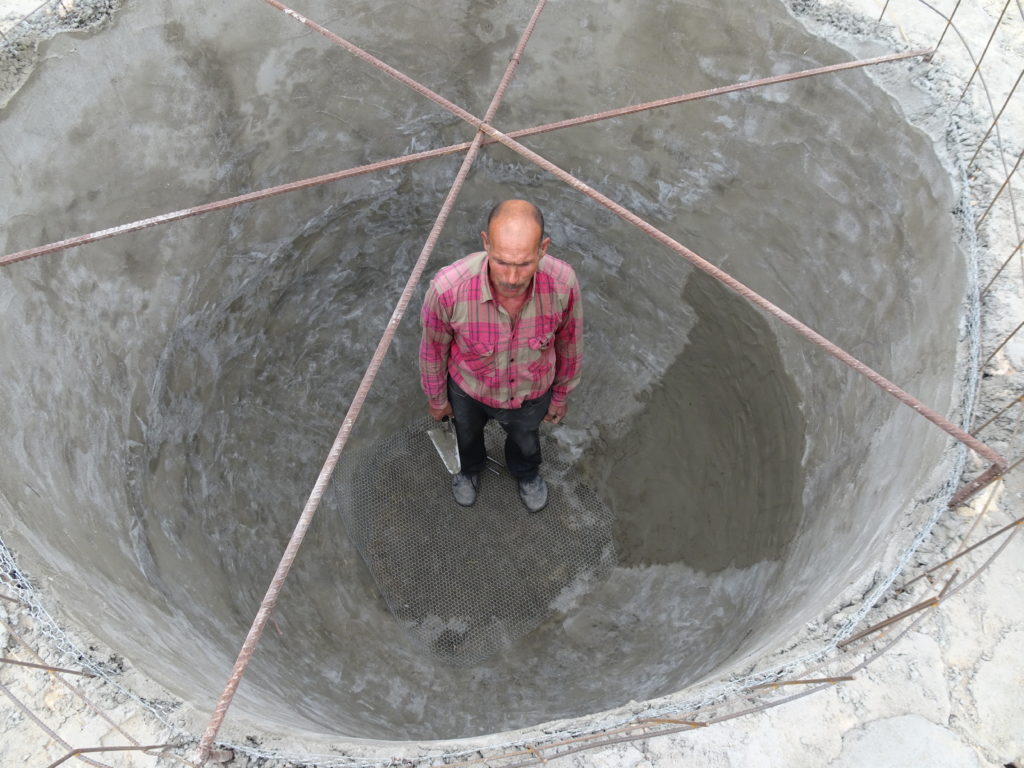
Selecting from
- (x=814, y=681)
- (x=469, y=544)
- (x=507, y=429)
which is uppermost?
(x=814, y=681)

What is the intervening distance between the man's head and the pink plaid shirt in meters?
0.22

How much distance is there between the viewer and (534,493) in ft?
13.2

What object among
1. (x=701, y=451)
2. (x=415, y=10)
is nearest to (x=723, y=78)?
(x=415, y=10)

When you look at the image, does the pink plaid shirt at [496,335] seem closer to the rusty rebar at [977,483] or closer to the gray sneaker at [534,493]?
the gray sneaker at [534,493]

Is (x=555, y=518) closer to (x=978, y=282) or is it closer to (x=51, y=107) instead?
(x=978, y=282)

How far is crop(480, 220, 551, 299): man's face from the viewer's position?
A: 7.08 feet

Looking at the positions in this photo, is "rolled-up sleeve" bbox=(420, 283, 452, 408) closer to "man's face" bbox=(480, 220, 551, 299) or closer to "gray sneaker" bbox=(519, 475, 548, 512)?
"man's face" bbox=(480, 220, 551, 299)

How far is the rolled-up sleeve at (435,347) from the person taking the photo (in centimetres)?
259

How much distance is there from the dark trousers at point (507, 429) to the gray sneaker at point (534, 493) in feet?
0.17

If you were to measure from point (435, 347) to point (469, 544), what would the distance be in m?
1.68

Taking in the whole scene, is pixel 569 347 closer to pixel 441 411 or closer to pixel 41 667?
pixel 441 411

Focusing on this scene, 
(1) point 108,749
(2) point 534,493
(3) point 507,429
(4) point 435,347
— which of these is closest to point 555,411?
(3) point 507,429

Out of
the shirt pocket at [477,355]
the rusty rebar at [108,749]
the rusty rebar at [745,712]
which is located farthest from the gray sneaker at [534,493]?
the rusty rebar at [108,749]

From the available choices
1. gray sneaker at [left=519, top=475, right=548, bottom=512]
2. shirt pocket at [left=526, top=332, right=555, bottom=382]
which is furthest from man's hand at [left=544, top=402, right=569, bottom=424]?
gray sneaker at [left=519, top=475, right=548, bottom=512]
